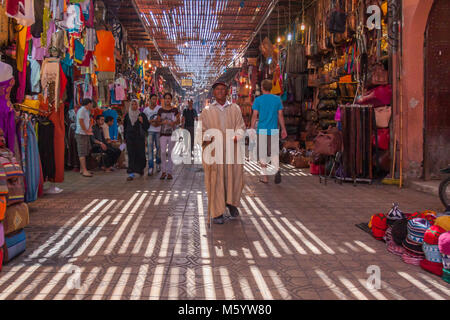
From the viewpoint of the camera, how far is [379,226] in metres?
3.75

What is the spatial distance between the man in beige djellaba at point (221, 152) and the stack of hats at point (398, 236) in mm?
1620

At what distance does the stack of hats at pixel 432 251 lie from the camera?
2.90 m

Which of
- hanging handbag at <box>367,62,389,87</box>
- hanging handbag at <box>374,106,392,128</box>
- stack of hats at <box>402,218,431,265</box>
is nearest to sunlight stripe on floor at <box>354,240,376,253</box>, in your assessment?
stack of hats at <box>402,218,431,265</box>

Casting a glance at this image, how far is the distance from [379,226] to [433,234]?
2.58 feet

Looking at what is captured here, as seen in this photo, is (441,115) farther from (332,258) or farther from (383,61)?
(332,258)

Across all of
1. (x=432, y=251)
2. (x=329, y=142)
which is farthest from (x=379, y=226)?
(x=329, y=142)

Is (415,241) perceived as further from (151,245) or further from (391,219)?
(151,245)

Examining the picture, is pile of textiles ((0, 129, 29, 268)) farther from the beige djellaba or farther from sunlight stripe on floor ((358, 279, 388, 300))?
sunlight stripe on floor ((358, 279, 388, 300))

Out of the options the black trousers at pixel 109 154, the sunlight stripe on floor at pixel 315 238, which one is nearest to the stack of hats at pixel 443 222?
the sunlight stripe on floor at pixel 315 238

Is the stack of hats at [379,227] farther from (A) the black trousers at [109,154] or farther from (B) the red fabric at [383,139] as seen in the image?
(A) the black trousers at [109,154]

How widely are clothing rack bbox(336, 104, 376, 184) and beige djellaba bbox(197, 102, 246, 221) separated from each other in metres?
3.05

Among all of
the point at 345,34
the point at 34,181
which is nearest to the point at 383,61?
Result: the point at 345,34

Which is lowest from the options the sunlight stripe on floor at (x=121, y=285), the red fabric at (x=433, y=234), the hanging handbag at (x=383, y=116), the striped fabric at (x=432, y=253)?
the sunlight stripe on floor at (x=121, y=285)

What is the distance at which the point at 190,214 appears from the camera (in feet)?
15.7
